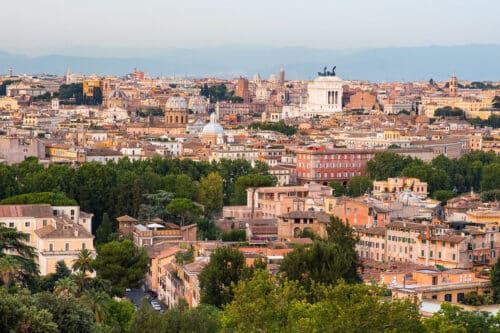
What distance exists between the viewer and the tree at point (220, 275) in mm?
26375

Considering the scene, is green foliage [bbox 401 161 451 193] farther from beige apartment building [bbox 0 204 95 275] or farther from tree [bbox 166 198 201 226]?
beige apartment building [bbox 0 204 95 275]

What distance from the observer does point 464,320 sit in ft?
68.8

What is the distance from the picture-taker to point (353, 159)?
59344 millimetres

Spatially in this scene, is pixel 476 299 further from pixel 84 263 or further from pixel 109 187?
pixel 109 187

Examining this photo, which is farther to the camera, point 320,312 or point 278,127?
point 278,127

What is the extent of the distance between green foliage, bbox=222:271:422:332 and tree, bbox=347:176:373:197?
1176 inches

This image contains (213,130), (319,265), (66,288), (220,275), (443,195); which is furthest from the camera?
(213,130)

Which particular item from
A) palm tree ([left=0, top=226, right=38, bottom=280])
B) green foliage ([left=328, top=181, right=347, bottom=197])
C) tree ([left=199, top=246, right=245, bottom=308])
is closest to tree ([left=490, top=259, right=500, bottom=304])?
tree ([left=199, top=246, right=245, bottom=308])

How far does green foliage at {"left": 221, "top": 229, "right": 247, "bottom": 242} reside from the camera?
3706cm

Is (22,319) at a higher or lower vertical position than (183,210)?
higher

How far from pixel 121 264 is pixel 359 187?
67.2 feet

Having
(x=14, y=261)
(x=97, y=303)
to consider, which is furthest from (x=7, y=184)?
(x=97, y=303)

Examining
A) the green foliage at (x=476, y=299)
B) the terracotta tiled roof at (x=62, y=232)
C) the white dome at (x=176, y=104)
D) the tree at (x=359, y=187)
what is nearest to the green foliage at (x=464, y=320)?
the green foliage at (x=476, y=299)

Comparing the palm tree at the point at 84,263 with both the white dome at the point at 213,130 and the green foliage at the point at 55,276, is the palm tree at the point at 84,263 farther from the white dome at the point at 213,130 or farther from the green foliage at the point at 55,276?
the white dome at the point at 213,130
